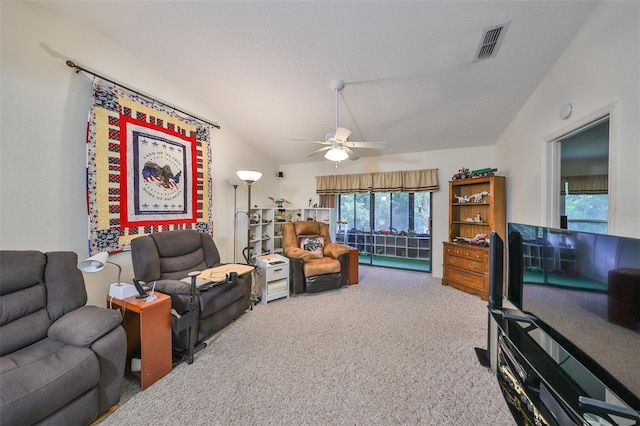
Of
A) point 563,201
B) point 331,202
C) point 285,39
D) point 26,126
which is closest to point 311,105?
point 285,39

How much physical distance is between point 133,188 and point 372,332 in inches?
117

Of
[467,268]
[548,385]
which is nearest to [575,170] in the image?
[467,268]

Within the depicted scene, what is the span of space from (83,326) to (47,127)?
69.5 inches

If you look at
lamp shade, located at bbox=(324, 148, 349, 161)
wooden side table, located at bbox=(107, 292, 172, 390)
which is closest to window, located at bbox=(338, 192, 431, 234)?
lamp shade, located at bbox=(324, 148, 349, 161)

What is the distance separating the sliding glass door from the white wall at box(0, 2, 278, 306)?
3960mm

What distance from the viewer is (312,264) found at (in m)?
3.38

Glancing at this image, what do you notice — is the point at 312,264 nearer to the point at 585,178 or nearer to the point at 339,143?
the point at 339,143

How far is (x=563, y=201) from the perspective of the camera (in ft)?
7.81

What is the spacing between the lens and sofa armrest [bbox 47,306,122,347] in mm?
1341

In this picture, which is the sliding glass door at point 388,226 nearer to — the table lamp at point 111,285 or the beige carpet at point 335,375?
the beige carpet at point 335,375

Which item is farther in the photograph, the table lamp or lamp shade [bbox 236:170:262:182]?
lamp shade [bbox 236:170:262:182]

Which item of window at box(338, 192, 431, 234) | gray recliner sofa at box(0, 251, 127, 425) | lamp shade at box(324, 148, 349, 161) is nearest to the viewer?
gray recliner sofa at box(0, 251, 127, 425)

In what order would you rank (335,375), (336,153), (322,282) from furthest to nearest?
(322,282), (336,153), (335,375)

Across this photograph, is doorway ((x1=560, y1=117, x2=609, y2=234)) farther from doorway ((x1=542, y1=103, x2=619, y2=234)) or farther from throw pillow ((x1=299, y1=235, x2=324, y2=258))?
throw pillow ((x1=299, y1=235, x2=324, y2=258))
